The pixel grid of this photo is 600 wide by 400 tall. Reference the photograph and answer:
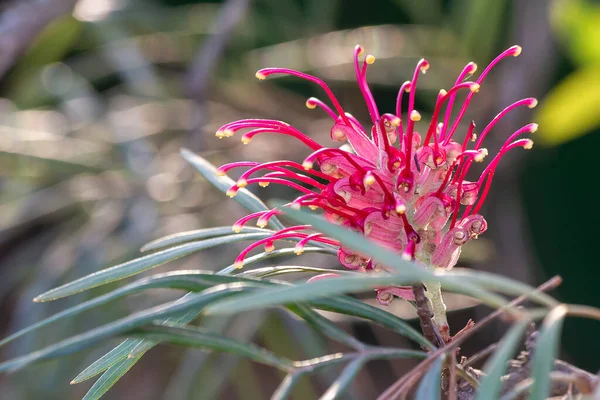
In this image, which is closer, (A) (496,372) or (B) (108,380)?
(A) (496,372)

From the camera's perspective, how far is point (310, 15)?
203cm

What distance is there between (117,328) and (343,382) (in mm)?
116

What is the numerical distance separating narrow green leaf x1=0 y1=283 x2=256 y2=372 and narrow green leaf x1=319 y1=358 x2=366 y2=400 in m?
0.07

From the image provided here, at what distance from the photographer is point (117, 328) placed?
1.13 ft

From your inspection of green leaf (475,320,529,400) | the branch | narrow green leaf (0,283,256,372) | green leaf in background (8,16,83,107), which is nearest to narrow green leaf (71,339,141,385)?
narrow green leaf (0,283,256,372)

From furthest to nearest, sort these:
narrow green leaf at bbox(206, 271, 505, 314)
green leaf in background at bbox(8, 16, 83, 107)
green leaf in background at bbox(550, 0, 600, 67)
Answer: green leaf in background at bbox(8, 16, 83, 107)
green leaf in background at bbox(550, 0, 600, 67)
narrow green leaf at bbox(206, 271, 505, 314)

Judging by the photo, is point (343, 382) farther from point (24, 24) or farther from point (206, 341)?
point (24, 24)

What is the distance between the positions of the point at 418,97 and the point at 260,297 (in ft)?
6.77

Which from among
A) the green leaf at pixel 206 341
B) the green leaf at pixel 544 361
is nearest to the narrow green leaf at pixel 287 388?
the green leaf at pixel 206 341

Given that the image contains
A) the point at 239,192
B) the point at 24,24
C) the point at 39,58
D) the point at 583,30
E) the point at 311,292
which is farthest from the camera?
the point at 39,58

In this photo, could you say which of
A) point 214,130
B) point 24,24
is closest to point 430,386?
point 24,24

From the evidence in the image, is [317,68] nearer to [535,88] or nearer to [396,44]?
[396,44]

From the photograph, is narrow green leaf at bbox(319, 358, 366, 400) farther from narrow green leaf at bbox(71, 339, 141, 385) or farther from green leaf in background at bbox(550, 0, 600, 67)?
green leaf in background at bbox(550, 0, 600, 67)

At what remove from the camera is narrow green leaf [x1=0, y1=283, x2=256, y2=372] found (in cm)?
34
